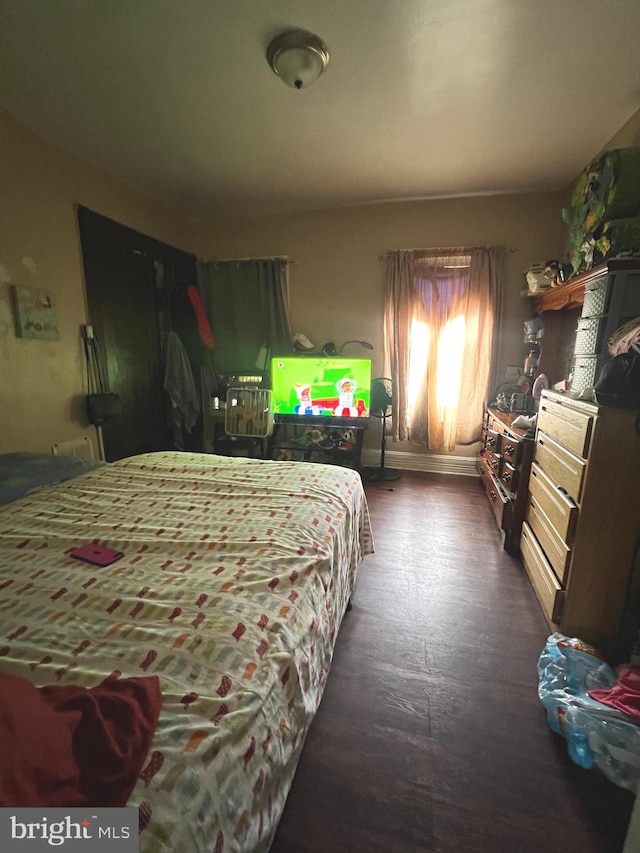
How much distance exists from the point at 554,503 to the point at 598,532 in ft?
0.82

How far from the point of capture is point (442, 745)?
3.71ft

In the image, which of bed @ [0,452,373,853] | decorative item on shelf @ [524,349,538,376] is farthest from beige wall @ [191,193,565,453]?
bed @ [0,452,373,853]

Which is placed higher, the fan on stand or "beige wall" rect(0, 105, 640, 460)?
"beige wall" rect(0, 105, 640, 460)

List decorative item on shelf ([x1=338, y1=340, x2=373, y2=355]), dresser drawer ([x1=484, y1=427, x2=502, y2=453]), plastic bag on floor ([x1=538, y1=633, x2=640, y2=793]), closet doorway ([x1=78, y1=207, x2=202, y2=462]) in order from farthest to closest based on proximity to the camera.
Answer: decorative item on shelf ([x1=338, y1=340, x2=373, y2=355])
closet doorway ([x1=78, y1=207, x2=202, y2=462])
dresser drawer ([x1=484, y1=427, x2=502, y2=453])
plastic bag on floor ([x1=538, y1=633, x2=640, y2=793])

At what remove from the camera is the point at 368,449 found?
3.94m

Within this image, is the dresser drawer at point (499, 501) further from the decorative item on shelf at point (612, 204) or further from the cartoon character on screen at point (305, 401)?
the cartoon character on screen at point (305, 401)

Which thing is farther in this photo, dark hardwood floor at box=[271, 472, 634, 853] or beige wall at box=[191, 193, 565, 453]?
beige wall at box=[191, 193, 565, 453]

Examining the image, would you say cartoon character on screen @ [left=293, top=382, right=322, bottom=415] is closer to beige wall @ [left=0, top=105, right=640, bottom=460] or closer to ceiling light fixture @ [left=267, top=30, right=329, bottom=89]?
beige wall @ [left=0, top=105, right=640, bottom=460]

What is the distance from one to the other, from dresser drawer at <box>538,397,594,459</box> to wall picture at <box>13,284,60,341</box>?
121 inches

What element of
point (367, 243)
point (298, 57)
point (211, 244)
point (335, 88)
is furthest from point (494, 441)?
point (211, 244)

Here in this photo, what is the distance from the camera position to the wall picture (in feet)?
7.21

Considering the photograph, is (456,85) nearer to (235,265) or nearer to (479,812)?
(235,265)

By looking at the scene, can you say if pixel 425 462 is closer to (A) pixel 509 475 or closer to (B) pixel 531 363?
(B) pixel 531 363

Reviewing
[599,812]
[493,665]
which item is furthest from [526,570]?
[599,812]
